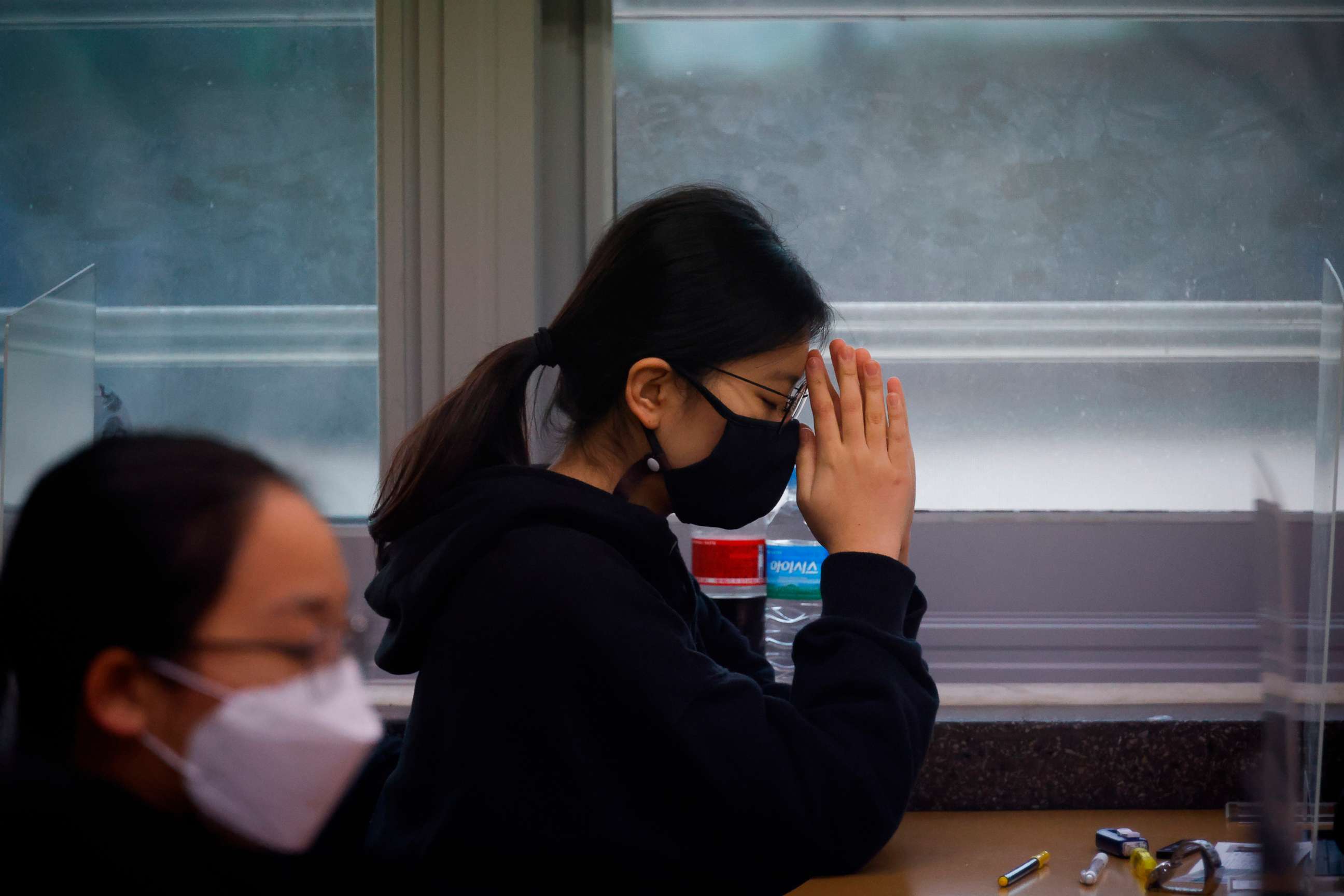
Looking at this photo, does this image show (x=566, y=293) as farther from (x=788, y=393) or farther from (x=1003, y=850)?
(x=1003, y=850)

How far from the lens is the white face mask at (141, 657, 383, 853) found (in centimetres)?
56

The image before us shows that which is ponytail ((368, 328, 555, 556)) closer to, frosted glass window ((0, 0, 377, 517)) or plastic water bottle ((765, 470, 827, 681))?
plastic water bottle ((765, 470, 827, 681))

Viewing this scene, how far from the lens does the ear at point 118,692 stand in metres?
0.54

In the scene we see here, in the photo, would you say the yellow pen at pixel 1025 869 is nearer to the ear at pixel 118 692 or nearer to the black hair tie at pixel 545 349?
the black hair tie at pixel 545 349

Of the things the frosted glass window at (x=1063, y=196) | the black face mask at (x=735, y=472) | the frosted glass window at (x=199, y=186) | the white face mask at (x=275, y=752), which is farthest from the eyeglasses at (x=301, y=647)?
the frosted glass window at (x=1063, y=196)

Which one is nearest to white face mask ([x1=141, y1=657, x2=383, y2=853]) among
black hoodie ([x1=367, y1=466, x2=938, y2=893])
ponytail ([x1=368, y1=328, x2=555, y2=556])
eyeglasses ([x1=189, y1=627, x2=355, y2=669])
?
eyeglasses ([x1=189, y1=627, x2=355, y2=669])

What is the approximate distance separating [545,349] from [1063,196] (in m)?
1.01

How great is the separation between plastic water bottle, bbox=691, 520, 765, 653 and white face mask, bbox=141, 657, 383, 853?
0.74m

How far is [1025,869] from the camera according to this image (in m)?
1.10

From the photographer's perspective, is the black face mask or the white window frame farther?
the white window frame

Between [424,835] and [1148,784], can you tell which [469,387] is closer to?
[424,835]

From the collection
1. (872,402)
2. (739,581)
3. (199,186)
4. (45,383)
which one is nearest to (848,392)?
(872,402)

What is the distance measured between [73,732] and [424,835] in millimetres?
315

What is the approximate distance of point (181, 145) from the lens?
1.57 metres
